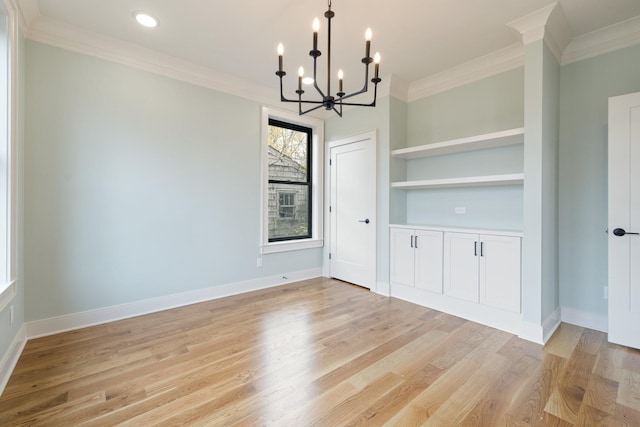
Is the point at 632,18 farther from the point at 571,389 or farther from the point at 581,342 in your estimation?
the point at 571,389

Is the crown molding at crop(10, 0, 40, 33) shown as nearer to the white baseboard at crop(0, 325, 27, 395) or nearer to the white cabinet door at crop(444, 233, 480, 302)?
the white baseboard at crop(0, 325, 27, 395)

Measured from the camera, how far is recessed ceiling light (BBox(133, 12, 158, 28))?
2.49m

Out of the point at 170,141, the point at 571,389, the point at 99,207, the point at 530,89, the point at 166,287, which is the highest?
the point at 530,89

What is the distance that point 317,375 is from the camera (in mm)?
2021

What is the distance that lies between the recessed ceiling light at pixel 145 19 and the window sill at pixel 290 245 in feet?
8.75

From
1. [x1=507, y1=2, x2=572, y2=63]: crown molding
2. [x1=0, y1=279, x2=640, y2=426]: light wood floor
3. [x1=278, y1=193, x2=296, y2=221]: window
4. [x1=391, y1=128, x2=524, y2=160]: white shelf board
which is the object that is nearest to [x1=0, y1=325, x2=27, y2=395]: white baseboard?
[x1=0, y1=279, x2=640, y2=426]: light wood floor

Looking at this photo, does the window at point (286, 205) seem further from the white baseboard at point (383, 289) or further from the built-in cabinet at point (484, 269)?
the built-in cabinet at point (484, 269)

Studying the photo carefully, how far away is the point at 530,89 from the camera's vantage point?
2.58 m

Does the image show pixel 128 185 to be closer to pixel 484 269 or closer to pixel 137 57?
pixel 137 57

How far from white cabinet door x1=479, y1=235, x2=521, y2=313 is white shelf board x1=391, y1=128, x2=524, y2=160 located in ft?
3.18

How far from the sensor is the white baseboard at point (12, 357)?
1.89 m

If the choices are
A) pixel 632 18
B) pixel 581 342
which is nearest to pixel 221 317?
pixel 581 342

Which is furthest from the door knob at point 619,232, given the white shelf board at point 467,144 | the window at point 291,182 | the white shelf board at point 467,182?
the window at point 291,182

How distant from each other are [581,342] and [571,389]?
878mm
